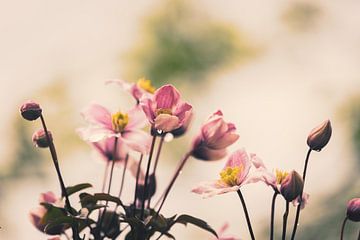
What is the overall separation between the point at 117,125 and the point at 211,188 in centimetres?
12

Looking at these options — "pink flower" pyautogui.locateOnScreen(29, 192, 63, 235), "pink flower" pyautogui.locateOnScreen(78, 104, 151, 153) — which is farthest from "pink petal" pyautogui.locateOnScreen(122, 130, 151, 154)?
"pink flower" pyautogui.locateOnScreen(29, 192, 63, 235)

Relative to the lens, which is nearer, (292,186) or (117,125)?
(292,186)

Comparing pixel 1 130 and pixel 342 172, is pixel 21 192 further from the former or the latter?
pixel 342 172

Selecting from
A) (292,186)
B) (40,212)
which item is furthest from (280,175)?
(40,212)

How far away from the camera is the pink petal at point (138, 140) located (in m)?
0.67

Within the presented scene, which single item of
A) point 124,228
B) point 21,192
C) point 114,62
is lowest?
point 21,192

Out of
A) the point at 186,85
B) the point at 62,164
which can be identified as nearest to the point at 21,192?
the point at 62,164

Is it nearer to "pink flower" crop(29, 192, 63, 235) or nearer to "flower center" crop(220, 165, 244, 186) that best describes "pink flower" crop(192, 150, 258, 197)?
"flower center" crop(220, 165, 244, 186)

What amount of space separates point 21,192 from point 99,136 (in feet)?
6.46

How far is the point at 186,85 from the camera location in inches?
128

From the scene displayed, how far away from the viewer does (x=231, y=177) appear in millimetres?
651

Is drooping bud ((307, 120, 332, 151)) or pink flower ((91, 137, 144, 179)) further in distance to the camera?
pink flower ((91, 137, 144, 179))

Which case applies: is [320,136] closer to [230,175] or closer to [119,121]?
[230,175]

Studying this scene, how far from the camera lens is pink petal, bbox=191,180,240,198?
0.63 m
